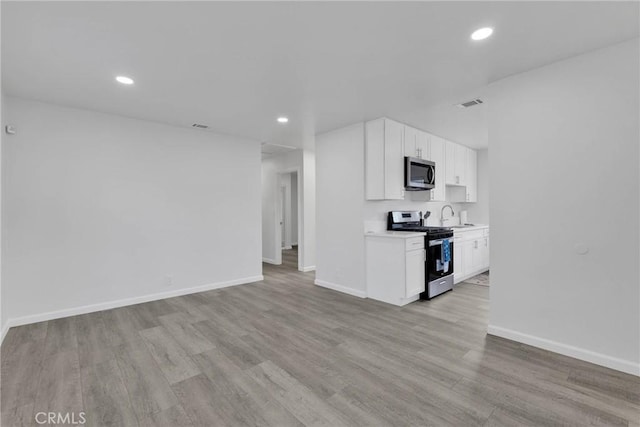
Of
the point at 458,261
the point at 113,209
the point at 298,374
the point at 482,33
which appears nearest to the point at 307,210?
the point at 458,261

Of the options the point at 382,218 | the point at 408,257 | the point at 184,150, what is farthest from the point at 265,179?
the point at 408,257

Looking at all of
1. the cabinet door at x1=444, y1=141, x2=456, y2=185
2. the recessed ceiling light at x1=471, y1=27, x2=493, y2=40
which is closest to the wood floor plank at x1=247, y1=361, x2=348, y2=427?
the recessed ceiling light at x1=471, y1=27, x2=493, y2=40

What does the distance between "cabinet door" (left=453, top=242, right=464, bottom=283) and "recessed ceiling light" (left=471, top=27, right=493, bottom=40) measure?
3321mm

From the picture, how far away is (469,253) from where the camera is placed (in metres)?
5.22

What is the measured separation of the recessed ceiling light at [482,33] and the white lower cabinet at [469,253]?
330 centimetres

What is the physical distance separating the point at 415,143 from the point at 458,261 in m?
2.11

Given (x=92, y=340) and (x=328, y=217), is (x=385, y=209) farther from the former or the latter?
(x=92, y=340)

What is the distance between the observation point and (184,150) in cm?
448

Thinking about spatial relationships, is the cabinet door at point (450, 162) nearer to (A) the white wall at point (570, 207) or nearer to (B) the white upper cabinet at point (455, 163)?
(B) the white upper cabinet at point (455, 163)

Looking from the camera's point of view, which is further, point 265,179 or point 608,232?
point 265,179

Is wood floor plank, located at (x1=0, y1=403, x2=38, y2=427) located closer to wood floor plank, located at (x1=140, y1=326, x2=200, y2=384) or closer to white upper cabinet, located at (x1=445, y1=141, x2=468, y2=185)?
wood floor plank, located at (x1=140, y1=326, x2=200, y2=384)

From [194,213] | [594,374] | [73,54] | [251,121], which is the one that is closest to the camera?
[594,374]

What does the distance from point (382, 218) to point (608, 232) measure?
8.65ft

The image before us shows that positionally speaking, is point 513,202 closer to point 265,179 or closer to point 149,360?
point 149,360
